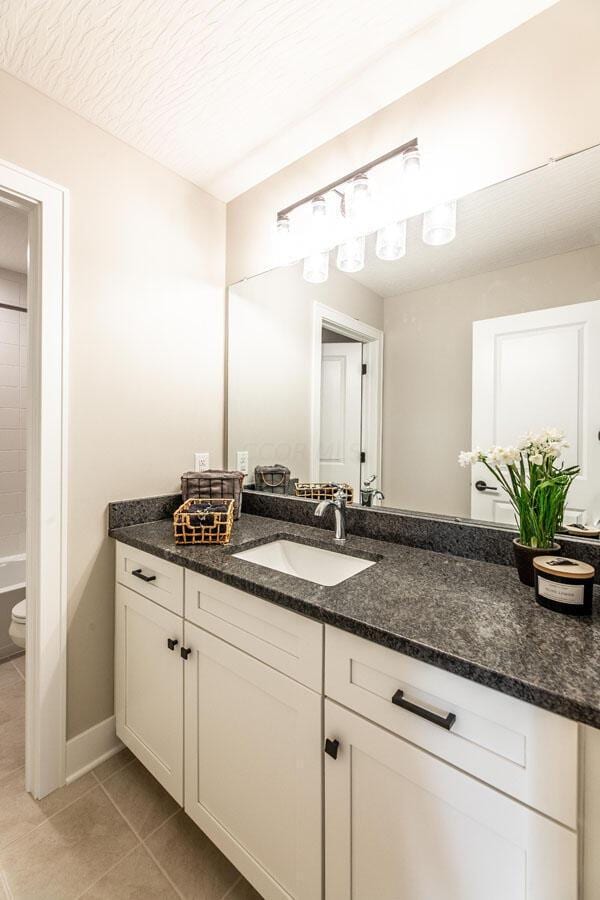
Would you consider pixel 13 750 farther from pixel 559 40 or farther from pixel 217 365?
pixel 559 40

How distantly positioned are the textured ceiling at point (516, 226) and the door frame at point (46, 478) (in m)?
1.20

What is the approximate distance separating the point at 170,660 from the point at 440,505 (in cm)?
100

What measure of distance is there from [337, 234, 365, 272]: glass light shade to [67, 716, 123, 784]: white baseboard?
199 centimetres

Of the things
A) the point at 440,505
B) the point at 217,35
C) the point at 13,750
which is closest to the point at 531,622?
the point at 440,505

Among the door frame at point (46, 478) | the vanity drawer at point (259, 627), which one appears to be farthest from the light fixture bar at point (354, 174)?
the vanity drawer at point (259, 627)

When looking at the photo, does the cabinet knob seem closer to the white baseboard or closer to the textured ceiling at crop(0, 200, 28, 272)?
the white baseboard

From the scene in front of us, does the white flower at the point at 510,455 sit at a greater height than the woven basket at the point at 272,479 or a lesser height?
greater

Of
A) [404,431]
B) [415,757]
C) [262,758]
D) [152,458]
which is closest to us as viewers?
[415,757]

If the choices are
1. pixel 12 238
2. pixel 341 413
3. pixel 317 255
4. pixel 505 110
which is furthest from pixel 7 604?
pixel 505 110

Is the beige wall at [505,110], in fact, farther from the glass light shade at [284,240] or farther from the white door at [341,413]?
the white door at [341,413]

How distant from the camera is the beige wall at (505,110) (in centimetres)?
103

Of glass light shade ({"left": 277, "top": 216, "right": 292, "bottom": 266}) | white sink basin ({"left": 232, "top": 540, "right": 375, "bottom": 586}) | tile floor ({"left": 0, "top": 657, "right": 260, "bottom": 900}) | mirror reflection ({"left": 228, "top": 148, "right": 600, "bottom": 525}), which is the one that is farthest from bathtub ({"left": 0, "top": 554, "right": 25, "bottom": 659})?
glass light shade ({"left": 277, "top": 216, "right": 292, "bottom": 266})

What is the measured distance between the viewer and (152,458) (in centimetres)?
171

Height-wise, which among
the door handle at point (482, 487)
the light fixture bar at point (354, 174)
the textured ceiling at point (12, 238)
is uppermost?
the textured ceiling at point (12, 238)
